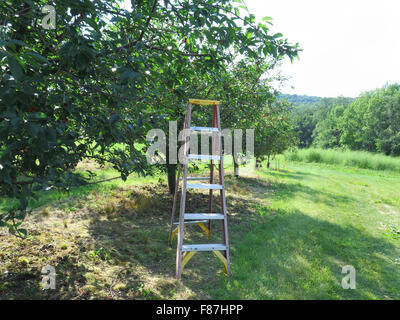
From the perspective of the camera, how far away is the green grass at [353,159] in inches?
1190

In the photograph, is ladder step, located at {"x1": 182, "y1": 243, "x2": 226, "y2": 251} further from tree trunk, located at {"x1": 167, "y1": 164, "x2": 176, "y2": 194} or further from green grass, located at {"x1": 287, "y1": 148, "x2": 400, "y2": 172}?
green grass, located at {"x1": 287, "y1": 148, "x2": 400, "y2": 172}

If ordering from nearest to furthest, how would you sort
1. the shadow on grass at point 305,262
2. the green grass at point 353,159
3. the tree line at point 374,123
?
the shadow on grass at point 305,262, the green grass at point 353,159, the tree line at point 374,123

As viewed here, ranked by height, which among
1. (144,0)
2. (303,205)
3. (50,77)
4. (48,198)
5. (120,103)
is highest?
(144,0)

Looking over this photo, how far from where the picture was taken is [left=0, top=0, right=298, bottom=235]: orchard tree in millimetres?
1990

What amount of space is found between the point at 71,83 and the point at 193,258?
3.34 m

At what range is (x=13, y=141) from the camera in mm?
2127

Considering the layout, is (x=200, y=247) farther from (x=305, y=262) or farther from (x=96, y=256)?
(x=305, y=262)

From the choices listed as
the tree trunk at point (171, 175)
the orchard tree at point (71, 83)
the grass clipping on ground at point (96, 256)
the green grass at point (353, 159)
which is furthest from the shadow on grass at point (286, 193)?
the green grass at point (353, 159)

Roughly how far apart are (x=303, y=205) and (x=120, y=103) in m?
8.08

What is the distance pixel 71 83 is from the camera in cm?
330

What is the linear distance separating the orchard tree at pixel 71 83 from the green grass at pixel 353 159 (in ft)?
102

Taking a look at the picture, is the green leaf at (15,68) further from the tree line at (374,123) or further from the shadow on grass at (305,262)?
the tree line at (374,123)
